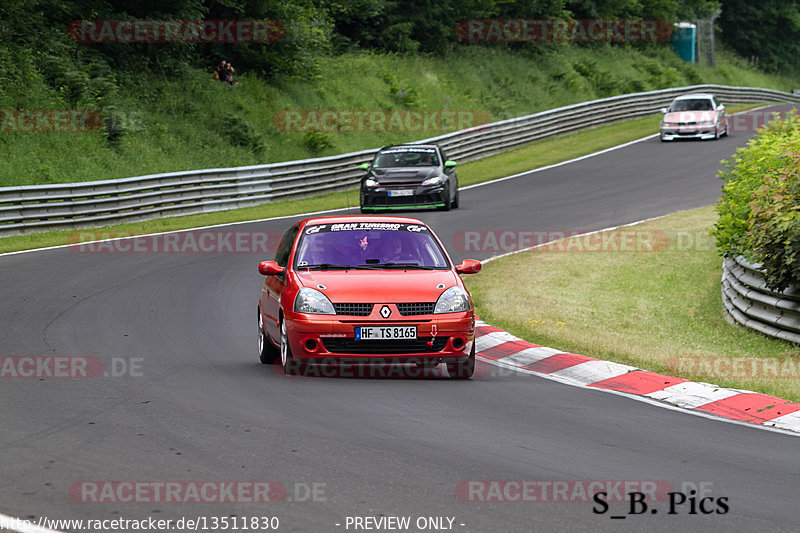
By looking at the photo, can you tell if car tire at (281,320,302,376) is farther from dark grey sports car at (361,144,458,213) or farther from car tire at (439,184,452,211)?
car tire at (439,184,452,211)

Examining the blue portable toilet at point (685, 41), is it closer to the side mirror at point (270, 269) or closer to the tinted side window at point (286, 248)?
the tinted side window at point (286, 248)

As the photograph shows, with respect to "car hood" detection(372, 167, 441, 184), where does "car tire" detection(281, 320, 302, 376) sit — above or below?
above

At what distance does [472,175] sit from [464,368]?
25172mm

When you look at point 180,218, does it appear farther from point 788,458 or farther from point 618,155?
point 788,458

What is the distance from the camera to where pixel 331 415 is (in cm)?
846

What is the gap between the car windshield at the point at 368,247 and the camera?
1089 cm

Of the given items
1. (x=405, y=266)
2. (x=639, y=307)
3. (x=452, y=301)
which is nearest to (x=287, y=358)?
(x=405, y=266)

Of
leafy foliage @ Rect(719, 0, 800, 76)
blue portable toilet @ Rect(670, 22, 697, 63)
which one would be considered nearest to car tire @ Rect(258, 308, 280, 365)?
blue portable toilet @ Rect(670, 22, 697, 63)

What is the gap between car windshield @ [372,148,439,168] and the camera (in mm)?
27094

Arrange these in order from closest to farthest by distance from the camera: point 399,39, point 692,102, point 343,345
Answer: point 343,345
point 692,102
point 399,39

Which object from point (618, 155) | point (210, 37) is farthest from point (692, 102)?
point (210, 37)

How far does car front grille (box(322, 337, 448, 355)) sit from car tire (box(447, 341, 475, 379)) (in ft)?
1.39

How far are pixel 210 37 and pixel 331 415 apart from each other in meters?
30.6

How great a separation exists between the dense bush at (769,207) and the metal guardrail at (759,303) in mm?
214
